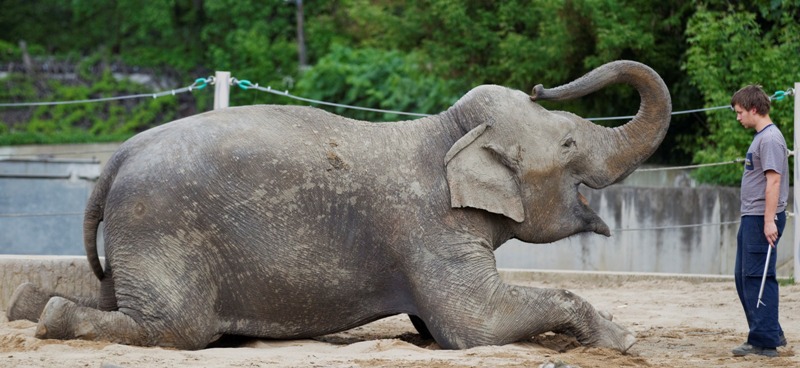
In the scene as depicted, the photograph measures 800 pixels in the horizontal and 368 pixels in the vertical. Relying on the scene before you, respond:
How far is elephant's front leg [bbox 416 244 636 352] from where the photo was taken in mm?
7109

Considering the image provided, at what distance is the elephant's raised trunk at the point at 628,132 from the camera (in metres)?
7.72

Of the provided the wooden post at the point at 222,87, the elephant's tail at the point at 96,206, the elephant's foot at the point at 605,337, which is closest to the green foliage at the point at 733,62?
the wooden post at the point at 222,87

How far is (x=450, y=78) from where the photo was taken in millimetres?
19359

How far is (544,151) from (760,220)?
1.25m

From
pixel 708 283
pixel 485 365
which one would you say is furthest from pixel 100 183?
pixel 708 283

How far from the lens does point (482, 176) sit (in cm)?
742

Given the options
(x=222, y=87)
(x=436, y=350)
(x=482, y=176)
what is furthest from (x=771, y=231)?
(x=222, y=87)

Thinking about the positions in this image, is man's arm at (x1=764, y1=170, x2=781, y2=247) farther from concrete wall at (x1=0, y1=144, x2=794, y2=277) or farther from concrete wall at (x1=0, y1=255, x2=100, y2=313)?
concrete wall at (x1=0, y1=144, x2=794, y2=277)

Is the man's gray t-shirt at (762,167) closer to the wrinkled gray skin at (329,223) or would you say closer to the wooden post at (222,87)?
the wrinkled gray skin at (329,223)

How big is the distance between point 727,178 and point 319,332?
9117 mm

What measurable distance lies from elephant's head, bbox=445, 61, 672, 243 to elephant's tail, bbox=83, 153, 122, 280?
1.84m

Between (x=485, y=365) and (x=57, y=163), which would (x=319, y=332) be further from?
(x=57, y=163)

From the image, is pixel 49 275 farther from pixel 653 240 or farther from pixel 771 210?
pixel 653 240

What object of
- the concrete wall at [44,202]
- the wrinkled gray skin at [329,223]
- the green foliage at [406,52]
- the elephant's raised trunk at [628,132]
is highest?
the green foliage at [406,52]
